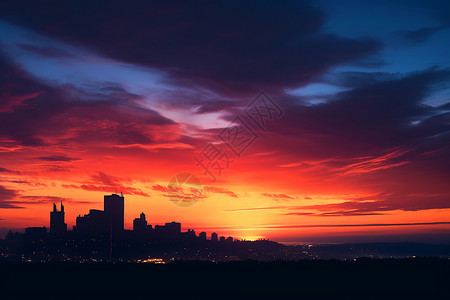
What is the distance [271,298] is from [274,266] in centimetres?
3192

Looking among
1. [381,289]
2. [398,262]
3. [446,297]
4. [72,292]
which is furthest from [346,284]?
[72,292]

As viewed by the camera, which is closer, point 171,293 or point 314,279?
point 171,293

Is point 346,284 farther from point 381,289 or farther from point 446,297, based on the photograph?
point 446,297

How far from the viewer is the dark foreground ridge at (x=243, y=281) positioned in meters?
44.9

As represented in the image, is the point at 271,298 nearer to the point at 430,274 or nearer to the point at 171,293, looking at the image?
the point at 171,293

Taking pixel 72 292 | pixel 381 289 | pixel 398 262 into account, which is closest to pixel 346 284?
pixel 381 289

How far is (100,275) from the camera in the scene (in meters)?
60.8

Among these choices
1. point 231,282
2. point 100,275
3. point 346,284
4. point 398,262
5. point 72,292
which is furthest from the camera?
point 398,262

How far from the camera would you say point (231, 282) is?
186ft

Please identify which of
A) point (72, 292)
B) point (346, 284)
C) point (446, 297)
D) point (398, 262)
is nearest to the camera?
point (446, 297)

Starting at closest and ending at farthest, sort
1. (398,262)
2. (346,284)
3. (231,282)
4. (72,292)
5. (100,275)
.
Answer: (72,292) < (346,284) < (231,282) < (100,275) < (398,262)

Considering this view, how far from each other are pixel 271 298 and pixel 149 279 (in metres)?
22.3

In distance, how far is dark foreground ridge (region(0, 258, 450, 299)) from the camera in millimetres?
44875

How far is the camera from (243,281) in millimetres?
57281
